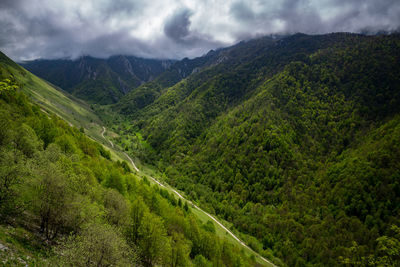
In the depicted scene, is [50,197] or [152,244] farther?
[152,244]

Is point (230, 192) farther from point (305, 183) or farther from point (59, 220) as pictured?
point (59, 220)

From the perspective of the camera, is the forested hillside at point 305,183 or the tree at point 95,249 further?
the forested hillside at point 305,183

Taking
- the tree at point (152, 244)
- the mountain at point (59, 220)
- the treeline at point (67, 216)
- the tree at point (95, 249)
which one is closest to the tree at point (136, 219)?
the treeline at point (67, 216)

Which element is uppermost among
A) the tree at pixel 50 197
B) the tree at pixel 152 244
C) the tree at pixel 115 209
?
the tree at pixel 50 197

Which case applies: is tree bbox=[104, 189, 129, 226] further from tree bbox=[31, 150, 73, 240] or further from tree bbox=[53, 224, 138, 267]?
tree bbox=[53, 224, 138, 267]

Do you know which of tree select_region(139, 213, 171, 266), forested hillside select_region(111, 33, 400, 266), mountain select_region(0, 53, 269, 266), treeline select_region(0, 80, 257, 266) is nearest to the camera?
mountain select_region(0, 53, 269, 266)

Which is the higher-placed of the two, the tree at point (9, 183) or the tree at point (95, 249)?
the tree at point (9, 183)

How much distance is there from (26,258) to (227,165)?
165m

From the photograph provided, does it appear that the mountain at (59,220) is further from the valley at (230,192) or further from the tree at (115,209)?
the valley at (230,192)

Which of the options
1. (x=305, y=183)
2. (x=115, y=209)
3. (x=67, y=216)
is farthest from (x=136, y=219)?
(x=305, y=183)

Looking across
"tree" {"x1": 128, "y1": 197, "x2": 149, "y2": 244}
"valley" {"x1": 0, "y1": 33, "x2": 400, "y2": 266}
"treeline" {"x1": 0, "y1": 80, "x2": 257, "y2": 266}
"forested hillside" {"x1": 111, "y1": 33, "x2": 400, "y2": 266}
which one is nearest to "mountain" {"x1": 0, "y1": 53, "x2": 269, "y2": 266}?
"treeline" {"x1": 0, "y1": 80, "x2": 257, "y2": 266}

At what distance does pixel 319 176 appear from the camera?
154 m

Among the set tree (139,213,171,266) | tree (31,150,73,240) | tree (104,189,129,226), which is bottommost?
tree (139,213,171,266)

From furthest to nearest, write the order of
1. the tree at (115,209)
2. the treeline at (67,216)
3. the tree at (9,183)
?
the tree at (115,209), the tree at (9,183), the treeline at (67,216)
